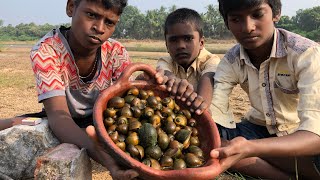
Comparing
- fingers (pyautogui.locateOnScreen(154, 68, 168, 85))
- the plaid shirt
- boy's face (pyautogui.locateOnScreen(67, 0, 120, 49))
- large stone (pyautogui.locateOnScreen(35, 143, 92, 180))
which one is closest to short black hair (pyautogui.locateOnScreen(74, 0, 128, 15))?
boy's face (pyautogui.locateOnScreen(67, 0, 120, 49))

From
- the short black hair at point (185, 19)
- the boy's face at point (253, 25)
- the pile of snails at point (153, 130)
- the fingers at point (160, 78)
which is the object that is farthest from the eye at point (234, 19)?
the short black hair at point (185, 19)

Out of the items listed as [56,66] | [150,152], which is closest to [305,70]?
[150,152]

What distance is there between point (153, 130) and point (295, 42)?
1320mm

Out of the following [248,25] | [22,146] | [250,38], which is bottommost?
[22,146]

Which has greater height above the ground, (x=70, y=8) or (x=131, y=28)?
(x=70, y=8)

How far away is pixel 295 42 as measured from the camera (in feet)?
8.32

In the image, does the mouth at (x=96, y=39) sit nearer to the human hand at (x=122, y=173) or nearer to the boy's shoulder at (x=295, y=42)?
the human hand at (x=122, y=173)

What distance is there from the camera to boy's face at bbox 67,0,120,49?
8.64ft

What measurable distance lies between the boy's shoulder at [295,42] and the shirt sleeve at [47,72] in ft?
5.47

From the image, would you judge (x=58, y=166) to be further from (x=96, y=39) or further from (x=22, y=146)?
(x=96, y=39)

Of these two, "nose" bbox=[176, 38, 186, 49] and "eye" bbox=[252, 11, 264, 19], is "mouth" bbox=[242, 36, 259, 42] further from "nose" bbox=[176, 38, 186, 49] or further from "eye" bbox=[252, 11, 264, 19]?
"nose" bbox=[176, 38, 186, 49]

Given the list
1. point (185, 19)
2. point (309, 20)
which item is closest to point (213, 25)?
point (309, 20)

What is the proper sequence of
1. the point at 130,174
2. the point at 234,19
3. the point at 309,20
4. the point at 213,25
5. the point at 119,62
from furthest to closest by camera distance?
the point at 213,25
the point at 309,20
the point at 119,62
the point at 234,19
the point at 130,174

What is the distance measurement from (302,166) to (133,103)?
1.29 m
